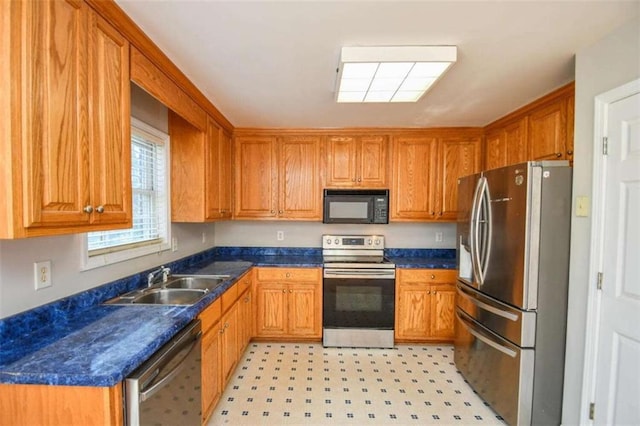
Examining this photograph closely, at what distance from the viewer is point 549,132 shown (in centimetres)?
218

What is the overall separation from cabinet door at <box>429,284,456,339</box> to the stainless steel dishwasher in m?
2.31

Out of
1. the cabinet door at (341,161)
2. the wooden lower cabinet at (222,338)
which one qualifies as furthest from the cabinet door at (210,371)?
the cabinet door at (341,161)

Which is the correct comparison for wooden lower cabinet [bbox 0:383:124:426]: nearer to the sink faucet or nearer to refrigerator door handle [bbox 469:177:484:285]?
the sink faucet

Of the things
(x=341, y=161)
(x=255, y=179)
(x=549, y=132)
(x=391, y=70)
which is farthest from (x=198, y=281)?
(x=549, y=132)

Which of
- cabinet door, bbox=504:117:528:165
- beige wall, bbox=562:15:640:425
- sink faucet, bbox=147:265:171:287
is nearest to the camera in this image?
beige wall, bbox=562:15:640:425

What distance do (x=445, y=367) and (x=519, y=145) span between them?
84.8 inches

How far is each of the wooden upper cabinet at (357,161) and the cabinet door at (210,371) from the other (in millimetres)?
1942

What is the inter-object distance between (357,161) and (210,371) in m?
2.41

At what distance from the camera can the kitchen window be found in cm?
178


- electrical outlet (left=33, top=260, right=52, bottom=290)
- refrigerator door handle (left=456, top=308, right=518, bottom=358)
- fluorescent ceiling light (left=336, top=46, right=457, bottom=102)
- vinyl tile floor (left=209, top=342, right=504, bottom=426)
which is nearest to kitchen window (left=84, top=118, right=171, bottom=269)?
electrical outlet (left=33, top=260, right=52, bottom=290)

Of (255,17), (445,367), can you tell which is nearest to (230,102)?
(255,17)

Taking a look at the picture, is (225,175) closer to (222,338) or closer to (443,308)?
(222,338)

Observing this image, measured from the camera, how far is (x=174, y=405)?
1.33m

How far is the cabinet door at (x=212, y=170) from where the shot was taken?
2.50 meters
